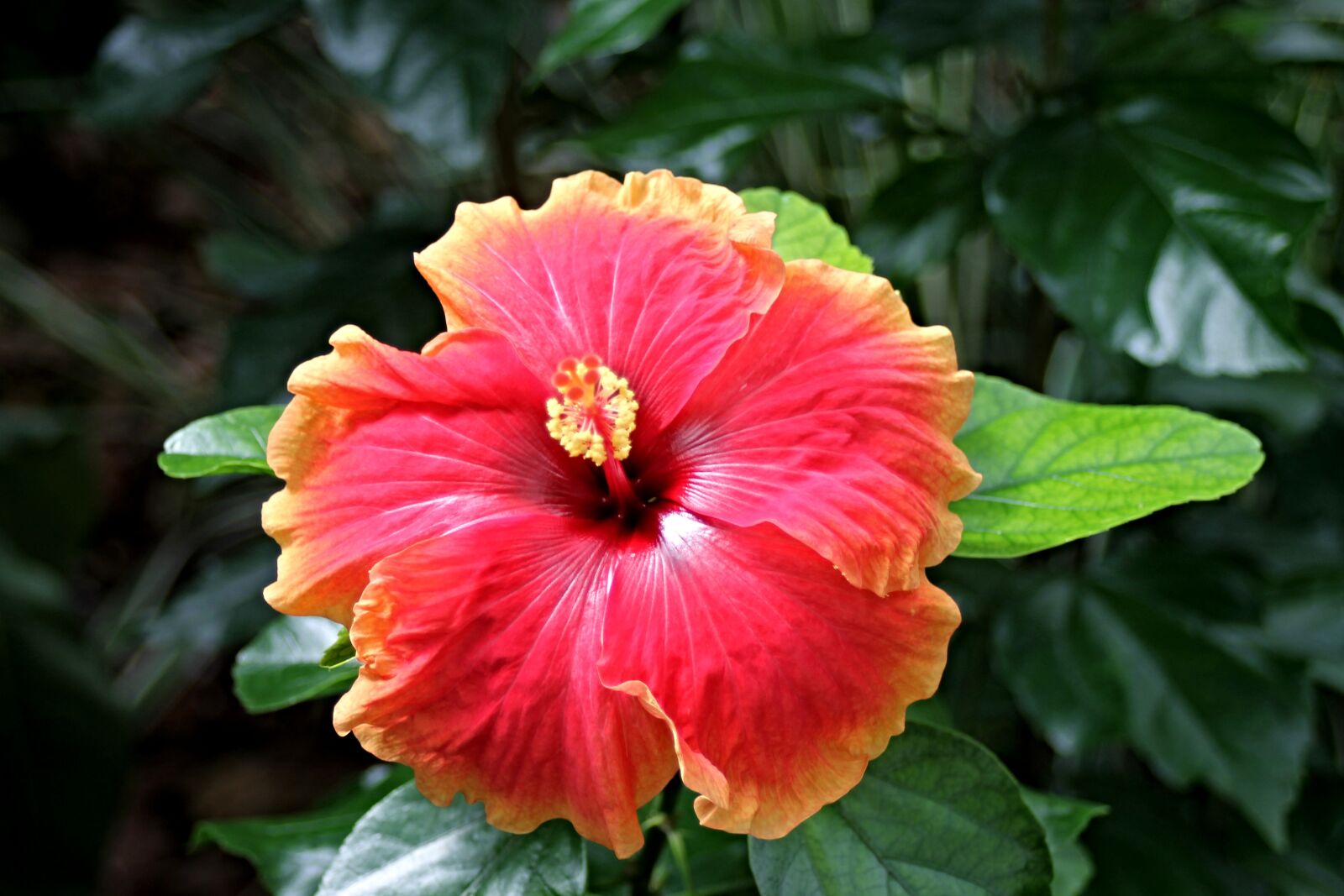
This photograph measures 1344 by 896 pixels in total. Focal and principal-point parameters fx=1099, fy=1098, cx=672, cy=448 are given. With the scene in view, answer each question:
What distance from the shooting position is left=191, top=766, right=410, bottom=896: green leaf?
0.81 meters

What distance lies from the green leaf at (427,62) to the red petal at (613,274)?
0.53 m

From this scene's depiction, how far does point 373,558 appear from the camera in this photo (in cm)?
54

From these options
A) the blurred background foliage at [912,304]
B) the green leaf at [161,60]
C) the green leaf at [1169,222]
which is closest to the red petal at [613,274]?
the blurred background foliage at [912,304]

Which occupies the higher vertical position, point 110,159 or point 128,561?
point 110,159

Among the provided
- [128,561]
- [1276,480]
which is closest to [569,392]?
[1276,480]

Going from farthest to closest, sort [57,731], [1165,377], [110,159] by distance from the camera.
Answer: [110,159], [57,731], [1165,377]

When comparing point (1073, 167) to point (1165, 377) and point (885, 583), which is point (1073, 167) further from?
point (885, 583)

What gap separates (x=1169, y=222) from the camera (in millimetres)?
954

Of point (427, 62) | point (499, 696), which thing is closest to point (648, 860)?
point (499, 696)

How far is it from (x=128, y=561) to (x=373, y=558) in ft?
6.47

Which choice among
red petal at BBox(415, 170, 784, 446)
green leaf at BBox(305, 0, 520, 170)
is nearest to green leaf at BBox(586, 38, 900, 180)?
green leaf at BBox(305, 0, 520, 170)

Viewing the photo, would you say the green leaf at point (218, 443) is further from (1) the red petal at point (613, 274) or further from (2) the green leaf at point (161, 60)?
(2) the green leaf at point (161, 60)

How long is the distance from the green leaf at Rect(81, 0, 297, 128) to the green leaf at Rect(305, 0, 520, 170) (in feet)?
0.69

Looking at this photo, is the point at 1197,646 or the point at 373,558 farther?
the point at 1197,646
